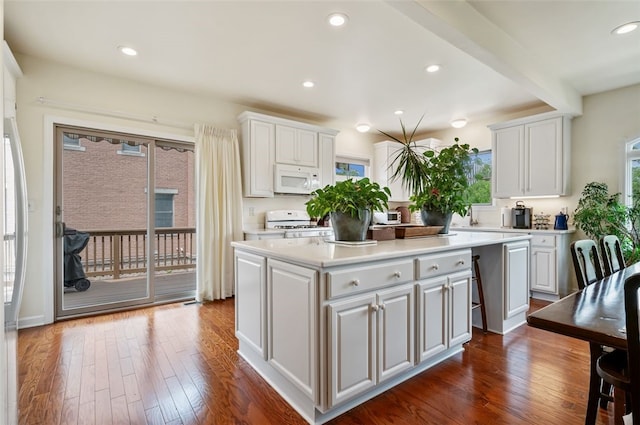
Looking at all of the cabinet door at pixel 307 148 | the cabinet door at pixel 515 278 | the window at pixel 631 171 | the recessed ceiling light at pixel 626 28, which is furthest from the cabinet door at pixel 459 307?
the window at pixel 631 171

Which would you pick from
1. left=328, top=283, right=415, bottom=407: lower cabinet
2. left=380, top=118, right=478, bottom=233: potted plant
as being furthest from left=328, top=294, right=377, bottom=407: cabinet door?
left=380, top=118, right=478, bottom=233: potted plant

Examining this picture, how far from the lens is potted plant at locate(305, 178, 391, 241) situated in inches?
85.4

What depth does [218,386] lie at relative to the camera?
6.80 feet

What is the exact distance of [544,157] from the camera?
13.9ft

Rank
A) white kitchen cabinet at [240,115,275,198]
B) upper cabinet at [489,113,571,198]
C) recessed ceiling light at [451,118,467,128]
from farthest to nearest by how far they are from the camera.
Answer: recessed ceiling light at [451,118,467,128], white kitchen cabinet at [240,115,275,198], upper cabinet at [489,113,571,198]

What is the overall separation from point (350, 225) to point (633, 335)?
4.87 feet

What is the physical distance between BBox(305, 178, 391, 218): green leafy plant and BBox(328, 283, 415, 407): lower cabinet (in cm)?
58

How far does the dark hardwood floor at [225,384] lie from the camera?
5.83ft

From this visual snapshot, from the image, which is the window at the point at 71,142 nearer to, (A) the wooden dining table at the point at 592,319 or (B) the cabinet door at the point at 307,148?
(B) the cabinet door at the point at 307,148

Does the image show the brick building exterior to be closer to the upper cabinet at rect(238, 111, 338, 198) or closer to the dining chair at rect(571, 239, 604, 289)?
the upper cabinet at rect(238, 111, 338, 198)

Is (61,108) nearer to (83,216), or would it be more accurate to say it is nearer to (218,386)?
Result: (83,216)

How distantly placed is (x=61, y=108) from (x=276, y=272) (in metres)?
3.03

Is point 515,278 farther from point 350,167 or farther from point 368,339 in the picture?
point 350,167

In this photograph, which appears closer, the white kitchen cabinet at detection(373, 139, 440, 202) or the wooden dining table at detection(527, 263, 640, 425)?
the wooden dining table at detection(527, 263, 640, 425)
